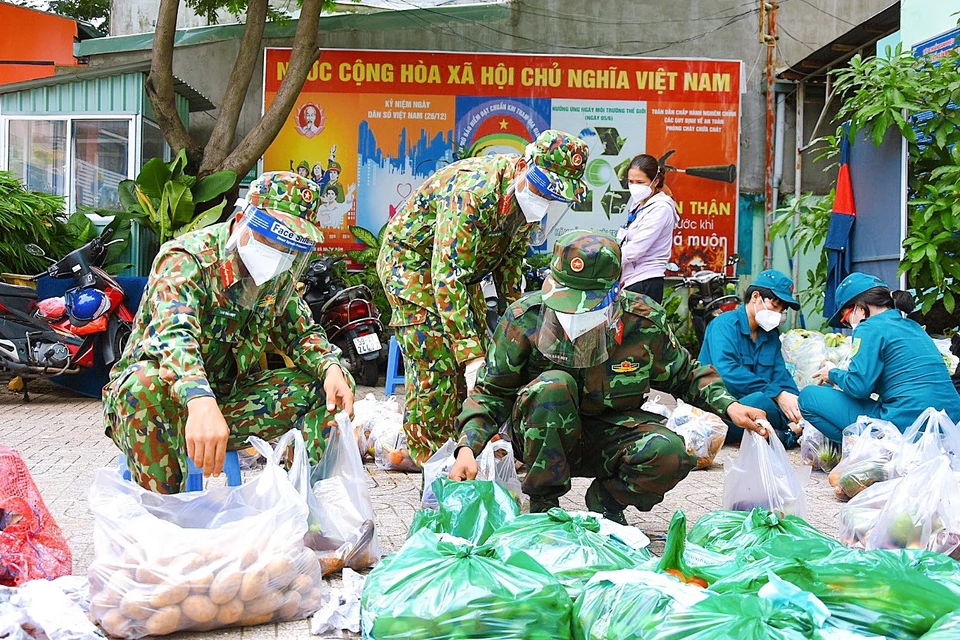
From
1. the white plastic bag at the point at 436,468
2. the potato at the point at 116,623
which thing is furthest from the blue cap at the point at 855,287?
the potato at the point at 116,623

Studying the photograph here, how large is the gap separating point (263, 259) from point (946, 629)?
2.04 metres

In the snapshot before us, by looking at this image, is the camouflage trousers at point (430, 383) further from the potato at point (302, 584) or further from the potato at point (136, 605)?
the potato at point (136, 605)

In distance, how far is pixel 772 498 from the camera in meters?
3.27

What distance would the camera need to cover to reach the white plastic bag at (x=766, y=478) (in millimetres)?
3266

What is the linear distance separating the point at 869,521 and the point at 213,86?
9.32 m

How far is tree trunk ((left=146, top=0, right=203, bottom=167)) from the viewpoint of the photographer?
9.05m

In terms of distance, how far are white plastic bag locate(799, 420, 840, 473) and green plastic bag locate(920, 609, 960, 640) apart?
132 inches

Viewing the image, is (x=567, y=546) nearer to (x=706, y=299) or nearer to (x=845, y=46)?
(x=706, y=299)

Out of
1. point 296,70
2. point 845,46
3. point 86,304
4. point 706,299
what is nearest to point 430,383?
point 86,304

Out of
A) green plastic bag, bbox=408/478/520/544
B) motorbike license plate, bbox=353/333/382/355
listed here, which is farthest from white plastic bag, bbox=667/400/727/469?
motorbike license plate, bbox=353/333/382/355

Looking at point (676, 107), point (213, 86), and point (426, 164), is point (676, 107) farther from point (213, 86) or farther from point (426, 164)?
point (213, 86)

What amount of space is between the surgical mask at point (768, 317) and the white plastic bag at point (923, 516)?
7.02 ft

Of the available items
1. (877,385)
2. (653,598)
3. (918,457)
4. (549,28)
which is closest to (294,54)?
(549,28)

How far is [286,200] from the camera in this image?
297 centimetres
